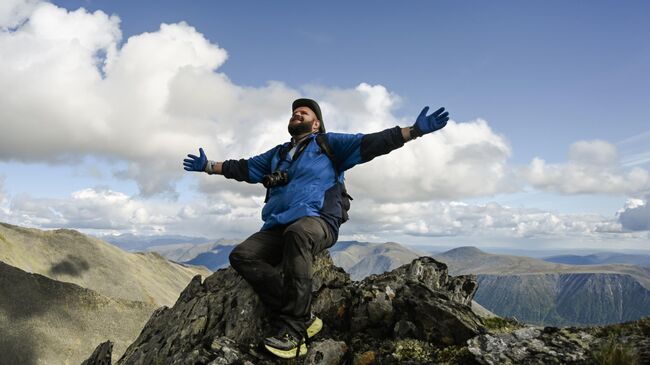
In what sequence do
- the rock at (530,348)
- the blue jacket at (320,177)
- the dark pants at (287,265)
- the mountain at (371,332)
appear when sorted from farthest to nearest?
the blue jacket at (320,177) < the dark pants at (287,265) < the mountain at (371,332) < the rock at (530,348)

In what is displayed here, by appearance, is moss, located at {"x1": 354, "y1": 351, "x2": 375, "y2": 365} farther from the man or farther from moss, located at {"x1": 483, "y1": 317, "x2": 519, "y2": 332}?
moss, located at {"x1": 483, "y1": 317, "x2": 519, "y2": 332}

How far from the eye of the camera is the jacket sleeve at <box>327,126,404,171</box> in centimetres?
1122

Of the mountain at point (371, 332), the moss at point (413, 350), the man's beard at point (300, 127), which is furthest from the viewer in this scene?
the man's beard at point (300, 127)

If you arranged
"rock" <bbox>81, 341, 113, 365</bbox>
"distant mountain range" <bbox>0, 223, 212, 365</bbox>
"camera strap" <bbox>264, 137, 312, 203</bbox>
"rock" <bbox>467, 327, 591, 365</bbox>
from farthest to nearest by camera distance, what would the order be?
"distant mountain range" <bbox>0, 223, 212, 365</bbox> < "rock" <bbox>81, 341, 113, 365</bbox> < "camera strap" <bbox>264, 137, 312, 203</bbox> < "rock" <bbox>467, 327, 591, 365</bbox>

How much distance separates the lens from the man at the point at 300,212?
9.72 m

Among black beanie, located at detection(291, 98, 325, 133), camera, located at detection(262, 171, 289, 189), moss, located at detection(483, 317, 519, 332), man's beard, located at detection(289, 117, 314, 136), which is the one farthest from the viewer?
black beanie, located at detection(291, 98, 325, 133)

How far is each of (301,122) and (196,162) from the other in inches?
187

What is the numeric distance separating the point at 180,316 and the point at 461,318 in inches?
319

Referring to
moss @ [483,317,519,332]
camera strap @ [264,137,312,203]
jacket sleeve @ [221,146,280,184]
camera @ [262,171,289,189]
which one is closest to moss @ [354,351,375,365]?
moss @ [483,317,519,332]

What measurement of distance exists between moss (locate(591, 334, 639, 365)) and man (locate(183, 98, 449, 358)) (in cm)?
556

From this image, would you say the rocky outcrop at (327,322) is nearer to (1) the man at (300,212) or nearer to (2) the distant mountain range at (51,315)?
(1) the man at (300,212)

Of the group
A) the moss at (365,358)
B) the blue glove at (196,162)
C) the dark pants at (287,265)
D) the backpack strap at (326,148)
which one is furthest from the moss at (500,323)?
the blue glove at (196,162)

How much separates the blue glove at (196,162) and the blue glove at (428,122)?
7.66 meters

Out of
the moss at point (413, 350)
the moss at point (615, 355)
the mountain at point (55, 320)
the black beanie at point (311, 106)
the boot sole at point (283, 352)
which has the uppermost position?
the black beanie at point (311, 106)
